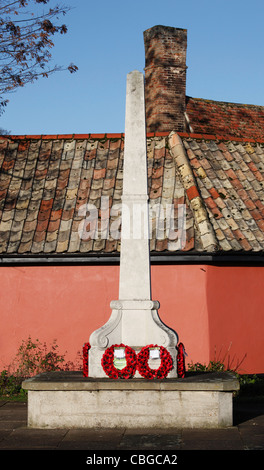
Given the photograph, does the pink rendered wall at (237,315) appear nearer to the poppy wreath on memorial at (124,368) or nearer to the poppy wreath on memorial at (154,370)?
the poppy wreath on memorial at (154,370)

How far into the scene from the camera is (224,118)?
68.4 ft

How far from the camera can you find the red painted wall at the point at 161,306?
12883 mm

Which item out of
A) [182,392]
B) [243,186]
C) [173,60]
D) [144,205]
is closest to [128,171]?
[144,205]

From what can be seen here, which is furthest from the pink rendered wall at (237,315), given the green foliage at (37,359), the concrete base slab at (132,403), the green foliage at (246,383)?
the concrete base slab at (132,403)

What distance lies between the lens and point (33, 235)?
44.6ft

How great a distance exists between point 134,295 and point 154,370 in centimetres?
107

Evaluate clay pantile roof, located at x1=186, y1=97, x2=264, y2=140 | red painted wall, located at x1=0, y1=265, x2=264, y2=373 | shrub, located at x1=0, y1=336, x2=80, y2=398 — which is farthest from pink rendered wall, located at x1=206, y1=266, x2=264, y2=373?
clay pantile roof, located at x1=186, y1=97, x2=264, y2=140

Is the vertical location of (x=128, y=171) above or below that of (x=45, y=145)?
below

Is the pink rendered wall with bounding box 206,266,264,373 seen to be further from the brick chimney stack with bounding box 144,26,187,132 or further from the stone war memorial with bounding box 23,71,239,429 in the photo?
the brick chimney stack with bounding box 144,26,187,132

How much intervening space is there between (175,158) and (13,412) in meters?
7.12

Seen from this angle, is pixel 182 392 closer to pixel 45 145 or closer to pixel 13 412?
pixel 13 412

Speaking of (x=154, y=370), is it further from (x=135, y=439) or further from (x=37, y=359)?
(x=37, y=359)

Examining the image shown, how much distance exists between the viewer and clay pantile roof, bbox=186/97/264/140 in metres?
19.7

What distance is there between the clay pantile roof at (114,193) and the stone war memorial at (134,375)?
3639 millimetres
